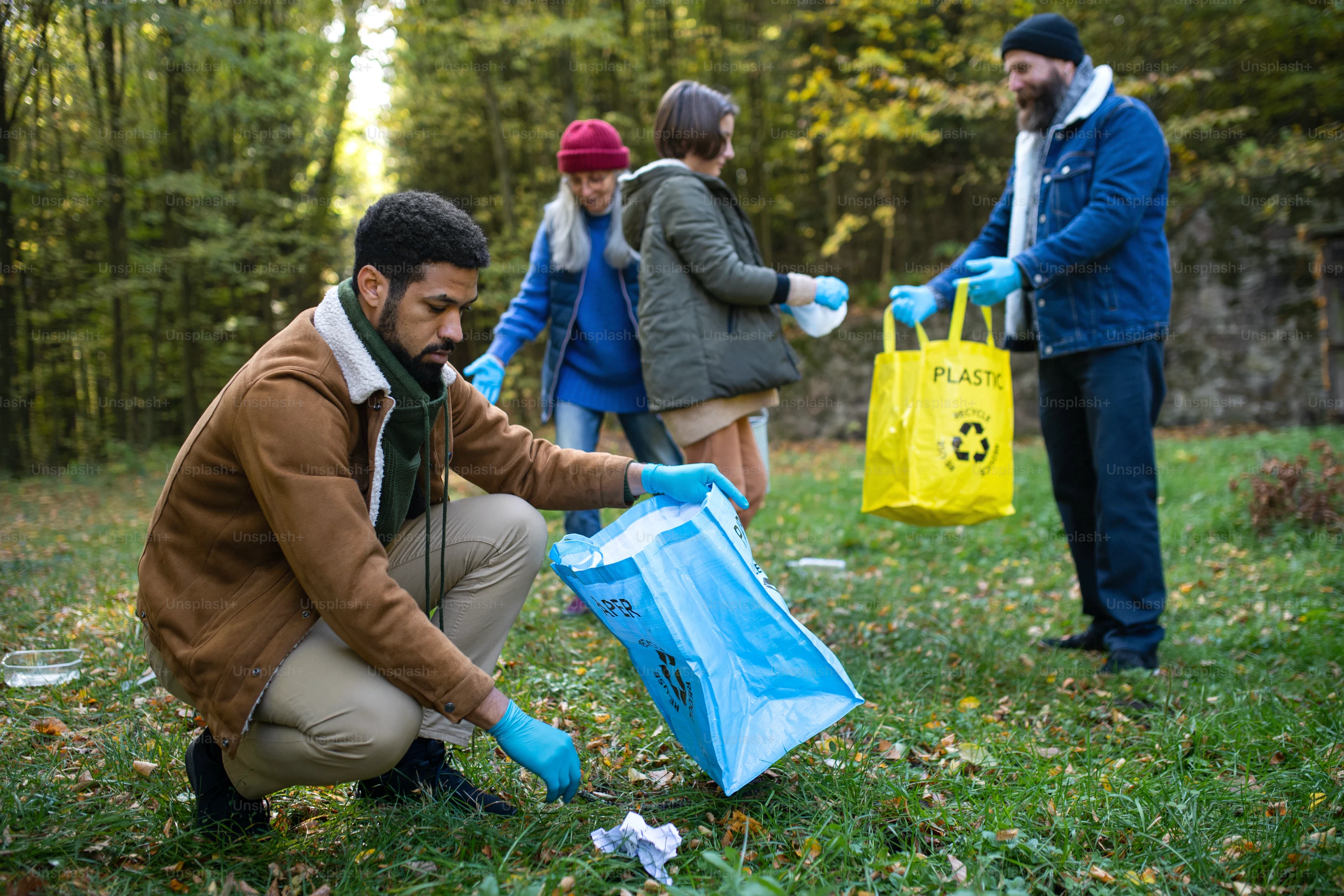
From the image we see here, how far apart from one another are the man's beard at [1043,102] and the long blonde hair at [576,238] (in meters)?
1.57

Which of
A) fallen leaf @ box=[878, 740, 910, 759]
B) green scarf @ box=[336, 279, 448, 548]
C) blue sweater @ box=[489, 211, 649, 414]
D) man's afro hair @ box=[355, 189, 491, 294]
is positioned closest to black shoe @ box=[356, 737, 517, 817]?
green scarf @ box=[336, 279, 448, 548]

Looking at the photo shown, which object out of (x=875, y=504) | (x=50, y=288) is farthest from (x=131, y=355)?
(x=875, y=504)

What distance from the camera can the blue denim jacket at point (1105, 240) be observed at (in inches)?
118

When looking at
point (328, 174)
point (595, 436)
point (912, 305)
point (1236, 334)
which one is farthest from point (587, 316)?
point (328, 174)

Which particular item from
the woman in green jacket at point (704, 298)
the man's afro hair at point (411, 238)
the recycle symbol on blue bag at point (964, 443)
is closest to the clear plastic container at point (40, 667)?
the man's afro hair at point (411, 238)

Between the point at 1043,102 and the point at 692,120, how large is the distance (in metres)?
1.30

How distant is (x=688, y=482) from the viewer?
2098 mm

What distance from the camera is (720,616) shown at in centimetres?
183

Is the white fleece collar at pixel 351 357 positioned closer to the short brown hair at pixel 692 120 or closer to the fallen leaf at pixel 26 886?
the fallen leaf at pixel 26 886

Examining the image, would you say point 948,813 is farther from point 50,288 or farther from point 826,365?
point 50,288

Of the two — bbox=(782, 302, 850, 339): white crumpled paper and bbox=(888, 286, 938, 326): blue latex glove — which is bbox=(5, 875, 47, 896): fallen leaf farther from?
bbox=(888, 286, 938, 326): blue latex glove

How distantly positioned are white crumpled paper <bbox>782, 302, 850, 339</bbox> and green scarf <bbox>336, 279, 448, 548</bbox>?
64.3 inches

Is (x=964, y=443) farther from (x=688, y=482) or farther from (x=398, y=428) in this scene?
(x=398, y=428)

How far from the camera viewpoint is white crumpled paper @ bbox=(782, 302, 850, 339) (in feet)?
10.8
